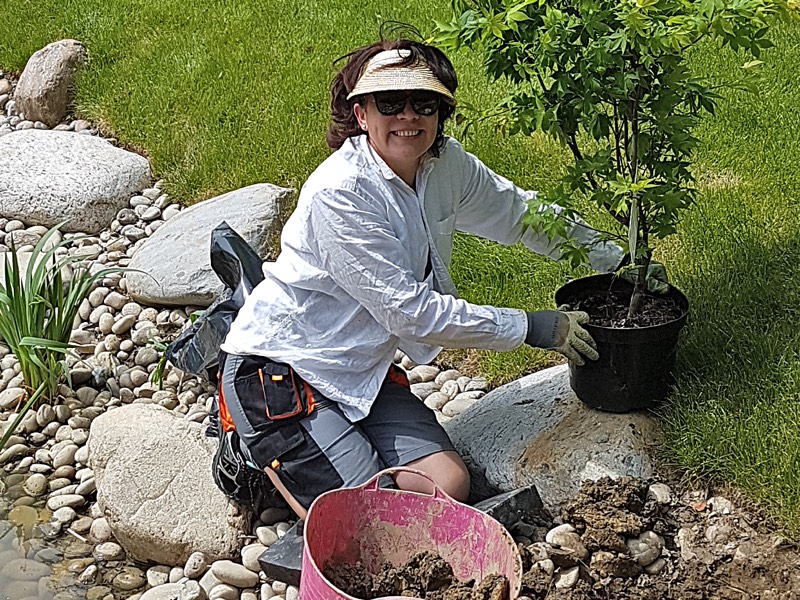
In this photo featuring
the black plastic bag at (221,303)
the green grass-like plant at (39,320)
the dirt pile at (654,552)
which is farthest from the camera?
the green grass-like plant at (39,320)

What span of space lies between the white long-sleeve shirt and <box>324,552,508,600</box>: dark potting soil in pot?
523 mm

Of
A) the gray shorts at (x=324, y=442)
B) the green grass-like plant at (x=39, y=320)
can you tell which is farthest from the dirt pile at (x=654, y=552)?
the green grass-like plant at (x=39, y=320)

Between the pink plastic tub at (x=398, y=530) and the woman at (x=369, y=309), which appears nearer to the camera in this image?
the pink plastic tub at (x=398, y=530)

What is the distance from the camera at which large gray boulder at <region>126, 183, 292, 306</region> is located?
15.0 feet

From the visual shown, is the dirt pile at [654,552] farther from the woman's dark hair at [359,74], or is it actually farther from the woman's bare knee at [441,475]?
the woman's dark hair at [359,74]

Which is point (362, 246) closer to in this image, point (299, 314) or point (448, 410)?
point (299, 314)

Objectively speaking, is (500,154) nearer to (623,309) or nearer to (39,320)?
(623,309)

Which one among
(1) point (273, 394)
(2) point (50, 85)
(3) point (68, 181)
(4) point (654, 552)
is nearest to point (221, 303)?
(1) point (273, 394)

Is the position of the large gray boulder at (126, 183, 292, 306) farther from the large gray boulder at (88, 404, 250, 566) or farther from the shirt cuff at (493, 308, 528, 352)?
the shirt cuff at (493, 308, 528, 352)

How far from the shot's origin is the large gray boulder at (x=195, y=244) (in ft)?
15.0

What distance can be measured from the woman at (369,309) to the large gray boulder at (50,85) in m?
3.79

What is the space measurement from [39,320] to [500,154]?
85.5 inches

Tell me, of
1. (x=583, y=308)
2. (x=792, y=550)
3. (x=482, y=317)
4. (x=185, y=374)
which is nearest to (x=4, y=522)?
(x=185, y=374)

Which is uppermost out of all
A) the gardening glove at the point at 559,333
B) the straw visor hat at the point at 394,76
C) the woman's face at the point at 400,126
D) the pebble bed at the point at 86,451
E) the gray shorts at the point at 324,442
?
the straw visor hat at the point at 394,76
